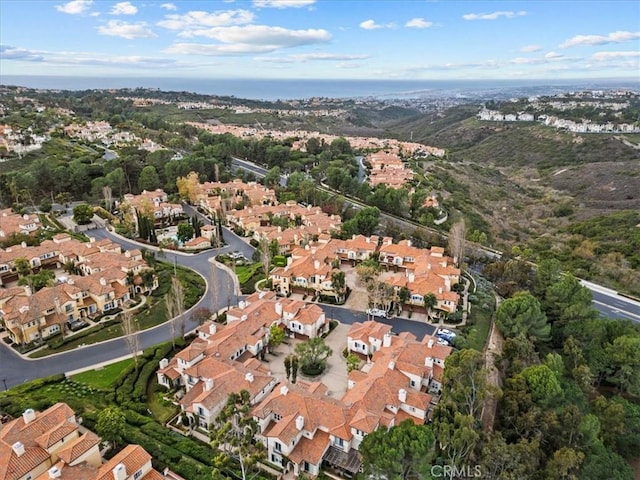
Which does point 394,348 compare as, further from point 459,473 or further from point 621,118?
point 621,118

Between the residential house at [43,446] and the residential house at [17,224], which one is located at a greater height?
the residential house at [17,224]

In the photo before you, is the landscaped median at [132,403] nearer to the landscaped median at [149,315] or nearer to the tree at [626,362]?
the landscaped median at [149,315]

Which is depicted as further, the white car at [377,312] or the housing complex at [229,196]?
the housing complex at [229,196]

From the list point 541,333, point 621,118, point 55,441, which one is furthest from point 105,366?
point 621,118

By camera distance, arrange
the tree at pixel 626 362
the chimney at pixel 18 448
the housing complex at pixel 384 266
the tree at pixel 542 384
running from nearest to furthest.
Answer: the chimney at pixel 18 448, the tree at pixel 542 384, the tree at pixel 626 362, the housing complex at pixel 384 266

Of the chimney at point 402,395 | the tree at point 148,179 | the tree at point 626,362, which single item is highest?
the tree at point 148,179

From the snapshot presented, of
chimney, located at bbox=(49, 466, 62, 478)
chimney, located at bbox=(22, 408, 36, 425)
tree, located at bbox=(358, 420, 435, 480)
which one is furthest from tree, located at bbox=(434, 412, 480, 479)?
chimney, located at bbox=(22, 408, 36, 425)

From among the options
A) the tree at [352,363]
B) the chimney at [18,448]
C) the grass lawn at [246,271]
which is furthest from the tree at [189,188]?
the chimney at [18,448]

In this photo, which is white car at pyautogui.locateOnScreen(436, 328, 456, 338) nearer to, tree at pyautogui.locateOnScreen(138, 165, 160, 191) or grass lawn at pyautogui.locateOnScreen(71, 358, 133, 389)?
grass lawn at pyautogui.locateOnScreen(71, 358, 133, 389)
